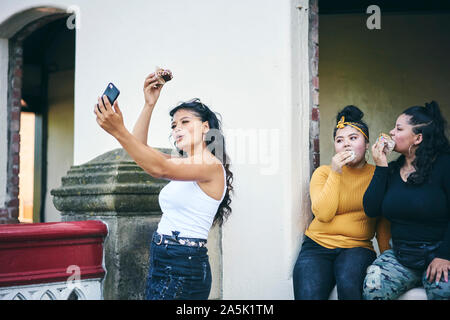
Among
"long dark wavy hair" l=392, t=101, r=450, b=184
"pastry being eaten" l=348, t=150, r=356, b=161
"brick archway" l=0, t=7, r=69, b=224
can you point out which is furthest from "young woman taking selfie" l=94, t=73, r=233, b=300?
"brick archway" l=0, t=7, r=69, b=224

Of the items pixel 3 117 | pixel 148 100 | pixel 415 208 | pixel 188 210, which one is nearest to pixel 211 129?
pixel 148 100

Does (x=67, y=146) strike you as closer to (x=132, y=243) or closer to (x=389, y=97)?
(x=389, y=97)

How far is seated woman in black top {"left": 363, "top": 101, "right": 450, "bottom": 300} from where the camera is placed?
2.75 meters

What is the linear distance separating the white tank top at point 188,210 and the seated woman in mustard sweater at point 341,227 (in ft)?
2.71

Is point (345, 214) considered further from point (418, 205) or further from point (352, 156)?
point (418, 205)

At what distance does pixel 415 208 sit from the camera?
2.79m

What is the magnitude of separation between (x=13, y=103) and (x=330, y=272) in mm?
3829

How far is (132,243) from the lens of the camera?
3127 millimetres

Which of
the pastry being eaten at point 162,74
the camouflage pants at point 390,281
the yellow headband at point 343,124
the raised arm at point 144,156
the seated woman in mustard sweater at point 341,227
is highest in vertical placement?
the pastry being eaten at point 162,74

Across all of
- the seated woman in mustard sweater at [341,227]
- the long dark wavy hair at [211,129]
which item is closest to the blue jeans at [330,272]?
the seated woman in mustard sweater at [341,227]

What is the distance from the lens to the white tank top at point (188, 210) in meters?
2.51

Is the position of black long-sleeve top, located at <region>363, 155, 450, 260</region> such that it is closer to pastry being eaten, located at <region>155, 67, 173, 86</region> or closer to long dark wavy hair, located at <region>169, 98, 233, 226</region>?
long dark wavy hair, located at <region>169, 98, 233, 226</region>

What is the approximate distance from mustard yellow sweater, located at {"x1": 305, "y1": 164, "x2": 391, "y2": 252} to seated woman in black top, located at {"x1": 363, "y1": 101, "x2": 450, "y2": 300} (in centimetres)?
14

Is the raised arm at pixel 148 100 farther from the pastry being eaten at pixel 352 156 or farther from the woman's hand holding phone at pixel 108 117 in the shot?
the pastry being eaten at pixel 352 156
